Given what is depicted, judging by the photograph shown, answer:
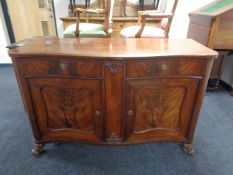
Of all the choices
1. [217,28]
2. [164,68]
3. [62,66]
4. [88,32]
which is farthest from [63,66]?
[217,28]

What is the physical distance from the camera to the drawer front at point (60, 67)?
97 cm

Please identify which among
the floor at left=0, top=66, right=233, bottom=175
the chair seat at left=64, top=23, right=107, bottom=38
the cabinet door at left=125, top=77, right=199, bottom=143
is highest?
the chair seat at left=64, top=23, right=107, bottom=38

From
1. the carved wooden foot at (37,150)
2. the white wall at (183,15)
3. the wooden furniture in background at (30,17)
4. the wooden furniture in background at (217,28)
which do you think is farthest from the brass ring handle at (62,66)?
the wooden furniture in background at (30,17)

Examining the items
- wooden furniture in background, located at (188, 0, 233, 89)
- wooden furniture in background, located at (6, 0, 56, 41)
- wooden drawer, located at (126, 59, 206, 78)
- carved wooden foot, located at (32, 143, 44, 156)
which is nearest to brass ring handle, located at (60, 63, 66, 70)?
wooden drawer, located at (126, 59, 206, 78)

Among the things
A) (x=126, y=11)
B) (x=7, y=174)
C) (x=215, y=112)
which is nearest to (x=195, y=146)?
(x=215, y=112)

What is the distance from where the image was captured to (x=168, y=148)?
4.49 feet

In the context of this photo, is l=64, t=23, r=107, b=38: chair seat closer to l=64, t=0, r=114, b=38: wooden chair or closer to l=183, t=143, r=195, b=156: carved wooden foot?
l=64, t=0, r=114, b=38: wooden chair

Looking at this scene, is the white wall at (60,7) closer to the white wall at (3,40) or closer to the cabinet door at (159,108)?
the white wall at (3,40)

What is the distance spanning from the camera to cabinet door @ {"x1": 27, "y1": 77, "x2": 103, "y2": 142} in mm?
1043

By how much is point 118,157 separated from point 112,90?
1.84ft

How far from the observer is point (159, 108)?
1.15m

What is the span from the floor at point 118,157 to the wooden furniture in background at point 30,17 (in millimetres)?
2130

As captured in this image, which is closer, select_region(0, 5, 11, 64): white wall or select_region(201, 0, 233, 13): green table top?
select_region(201, 0, 233, 13): green table top

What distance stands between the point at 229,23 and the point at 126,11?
1.80m
